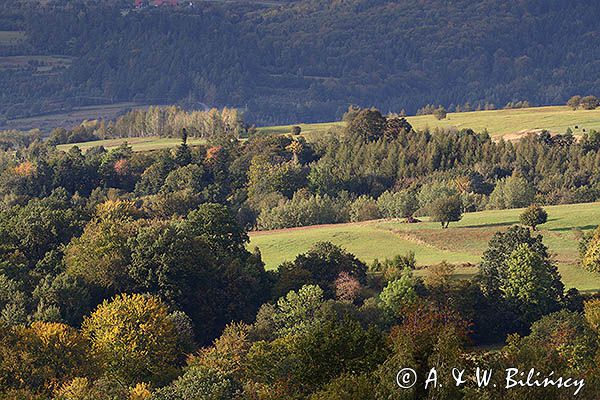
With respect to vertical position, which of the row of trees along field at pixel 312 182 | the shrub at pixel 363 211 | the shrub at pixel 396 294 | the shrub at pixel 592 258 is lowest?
the row of trees along field at pixel 312 182

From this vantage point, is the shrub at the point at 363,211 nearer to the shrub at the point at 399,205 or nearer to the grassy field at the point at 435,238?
the shrub at the point at 399,205

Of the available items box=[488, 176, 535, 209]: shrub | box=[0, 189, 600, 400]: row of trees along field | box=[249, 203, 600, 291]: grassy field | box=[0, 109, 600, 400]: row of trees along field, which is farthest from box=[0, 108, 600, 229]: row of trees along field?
box=[0, 189, 600, 400]: row of trees along field

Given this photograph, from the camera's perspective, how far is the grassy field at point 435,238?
11544cm

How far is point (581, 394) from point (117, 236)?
55.7 meters

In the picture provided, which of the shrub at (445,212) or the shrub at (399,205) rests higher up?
the shrub at (445,212)

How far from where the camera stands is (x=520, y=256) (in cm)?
9894

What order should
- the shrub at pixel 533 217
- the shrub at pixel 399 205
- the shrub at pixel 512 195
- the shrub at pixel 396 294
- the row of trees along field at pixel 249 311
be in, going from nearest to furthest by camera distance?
1. the row of trees along field at pixel 249 311
2. the shrub at pixel 396 294
3. the shrub at pixel 533 217
4. the shrub at pixel 399 205
5. the shrub at pixel 512 195

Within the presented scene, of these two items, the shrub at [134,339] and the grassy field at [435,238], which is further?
the grassy field at [435,238]

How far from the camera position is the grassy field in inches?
4545

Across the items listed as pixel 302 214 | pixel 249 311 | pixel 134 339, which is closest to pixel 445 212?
pixel 302 214

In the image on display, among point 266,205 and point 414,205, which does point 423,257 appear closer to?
point 414,205

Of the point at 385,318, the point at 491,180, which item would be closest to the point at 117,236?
the point at 385,318

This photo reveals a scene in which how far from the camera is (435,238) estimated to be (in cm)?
12531

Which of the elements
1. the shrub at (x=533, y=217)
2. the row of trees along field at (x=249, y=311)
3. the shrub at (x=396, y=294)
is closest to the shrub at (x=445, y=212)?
the row of trees along field at (x=249, y=311)
